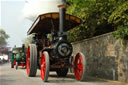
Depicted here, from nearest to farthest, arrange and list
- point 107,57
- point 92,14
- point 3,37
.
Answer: point 107,57 → point 92,14 → point 3,37

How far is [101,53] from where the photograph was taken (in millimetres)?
8641

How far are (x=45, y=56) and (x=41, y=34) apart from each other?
3.27 m

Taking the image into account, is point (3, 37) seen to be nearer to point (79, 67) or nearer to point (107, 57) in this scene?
point (107, 57)

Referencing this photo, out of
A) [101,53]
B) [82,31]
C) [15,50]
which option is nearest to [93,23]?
[82,31]

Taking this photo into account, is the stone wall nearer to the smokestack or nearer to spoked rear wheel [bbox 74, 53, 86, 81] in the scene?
spoked rear wheel [bbox 74, 53, 86, 81]

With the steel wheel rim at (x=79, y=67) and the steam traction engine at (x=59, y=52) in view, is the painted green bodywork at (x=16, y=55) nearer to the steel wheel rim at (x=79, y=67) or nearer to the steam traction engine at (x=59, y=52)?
the steam traction engine at (x=59, y=52)

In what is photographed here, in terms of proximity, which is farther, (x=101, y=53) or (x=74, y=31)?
(x=74, y=31)

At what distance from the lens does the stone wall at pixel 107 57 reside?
7000 mm

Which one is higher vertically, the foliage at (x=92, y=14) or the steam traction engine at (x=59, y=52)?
the foliage at (x=92, y=14)

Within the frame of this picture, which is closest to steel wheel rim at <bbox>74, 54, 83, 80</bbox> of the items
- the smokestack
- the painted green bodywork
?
the smokestack

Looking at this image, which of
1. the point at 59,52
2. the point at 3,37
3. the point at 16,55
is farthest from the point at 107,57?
the point at 3,37

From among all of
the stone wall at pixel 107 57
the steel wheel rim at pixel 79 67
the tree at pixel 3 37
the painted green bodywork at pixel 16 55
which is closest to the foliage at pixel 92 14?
the stone wall at pixel 107 57

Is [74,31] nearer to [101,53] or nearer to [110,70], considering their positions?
[101,53]

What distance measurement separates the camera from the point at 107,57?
26.6 ft
